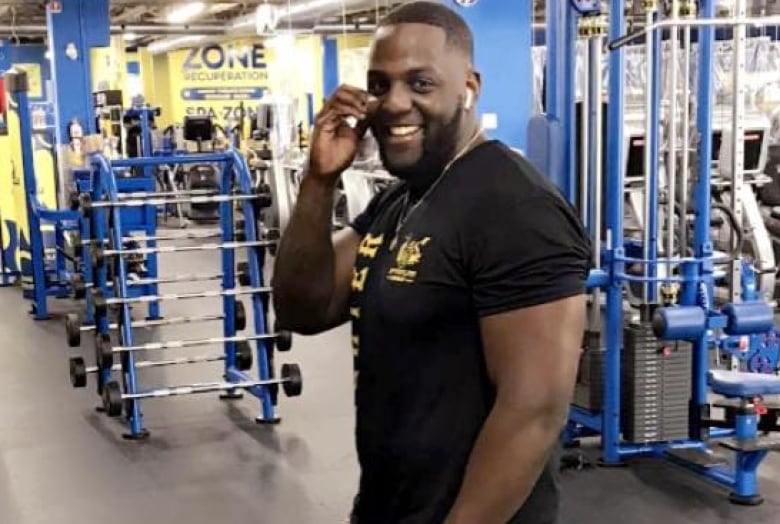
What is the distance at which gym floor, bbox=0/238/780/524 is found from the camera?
412 cm

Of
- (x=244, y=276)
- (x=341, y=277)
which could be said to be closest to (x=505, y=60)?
(x=244, y=276)

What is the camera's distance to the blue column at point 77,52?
1012 centimetres

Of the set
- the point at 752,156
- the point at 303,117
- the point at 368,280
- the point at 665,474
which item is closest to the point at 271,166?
the point at 303,117

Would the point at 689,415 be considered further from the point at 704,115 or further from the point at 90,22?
the point at 90,22

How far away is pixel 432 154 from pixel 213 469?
3539 mm

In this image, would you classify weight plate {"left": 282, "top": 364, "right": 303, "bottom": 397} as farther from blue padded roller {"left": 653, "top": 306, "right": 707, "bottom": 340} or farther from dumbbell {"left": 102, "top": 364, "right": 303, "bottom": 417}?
blue padded roller {"left": 653, "top": 306, "right": 707, "bottom": 340}

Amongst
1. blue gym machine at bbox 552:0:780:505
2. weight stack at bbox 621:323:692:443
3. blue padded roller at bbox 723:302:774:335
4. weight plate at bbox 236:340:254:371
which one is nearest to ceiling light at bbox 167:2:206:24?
weight plate at bbox 236:340:254:371

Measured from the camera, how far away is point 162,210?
48.0ft

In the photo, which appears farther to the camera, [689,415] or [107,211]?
[107,211]

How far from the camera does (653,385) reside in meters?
4.27

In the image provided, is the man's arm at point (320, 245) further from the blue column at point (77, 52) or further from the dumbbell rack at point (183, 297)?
the blue column at point (77, 52)

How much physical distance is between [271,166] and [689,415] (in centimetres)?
782

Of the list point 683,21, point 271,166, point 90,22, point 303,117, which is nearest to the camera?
point 683,21

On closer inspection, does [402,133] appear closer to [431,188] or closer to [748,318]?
[431,188]
